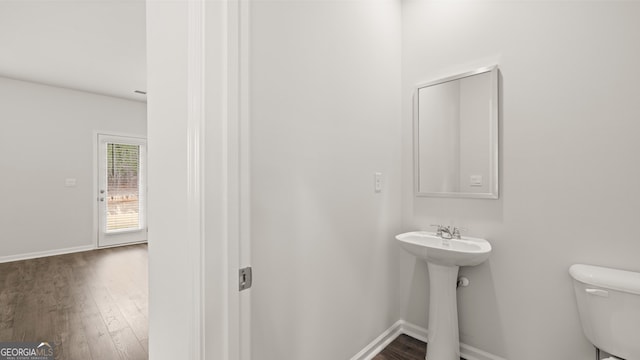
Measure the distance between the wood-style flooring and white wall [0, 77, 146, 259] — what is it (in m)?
5.11

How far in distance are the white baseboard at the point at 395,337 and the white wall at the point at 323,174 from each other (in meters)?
0.06

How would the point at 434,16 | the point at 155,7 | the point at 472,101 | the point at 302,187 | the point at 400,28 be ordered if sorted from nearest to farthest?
the point at 155,7
the point at 302,187
the point at 472,101
the point at 434,16
the point at 400,28

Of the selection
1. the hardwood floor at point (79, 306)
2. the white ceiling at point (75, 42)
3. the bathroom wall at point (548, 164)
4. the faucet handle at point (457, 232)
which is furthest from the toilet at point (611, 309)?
the white ceiling at point (75, 42)

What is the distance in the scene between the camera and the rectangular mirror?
169 cm

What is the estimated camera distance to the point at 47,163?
13.9 ft

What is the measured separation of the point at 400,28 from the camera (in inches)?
83.2

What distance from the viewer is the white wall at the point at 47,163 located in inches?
156

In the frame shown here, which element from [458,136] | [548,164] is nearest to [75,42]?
[458,136]

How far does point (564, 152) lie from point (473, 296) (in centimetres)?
99

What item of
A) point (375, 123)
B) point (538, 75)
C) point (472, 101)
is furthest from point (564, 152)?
point (375, 123)

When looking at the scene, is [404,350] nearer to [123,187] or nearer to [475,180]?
[475,180]

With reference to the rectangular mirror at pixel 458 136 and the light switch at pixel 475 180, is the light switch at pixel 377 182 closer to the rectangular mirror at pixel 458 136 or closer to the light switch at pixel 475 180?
the rectangular mirror at pixel 458 136

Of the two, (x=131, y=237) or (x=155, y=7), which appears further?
(x=131, y=237)

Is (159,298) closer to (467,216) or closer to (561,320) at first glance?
(467,216)
